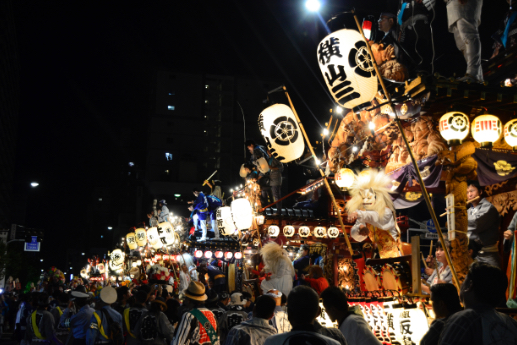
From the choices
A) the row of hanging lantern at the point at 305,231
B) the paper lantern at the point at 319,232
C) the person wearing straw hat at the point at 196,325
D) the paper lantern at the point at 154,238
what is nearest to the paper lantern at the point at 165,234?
the paper lantern at the point at 154,238

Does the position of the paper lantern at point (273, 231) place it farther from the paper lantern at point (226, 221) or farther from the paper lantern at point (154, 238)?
the paper lantern at point (154, 238)

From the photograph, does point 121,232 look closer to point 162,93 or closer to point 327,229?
point 162,93

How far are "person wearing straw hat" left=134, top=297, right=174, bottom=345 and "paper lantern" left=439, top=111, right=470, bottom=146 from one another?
7.04m

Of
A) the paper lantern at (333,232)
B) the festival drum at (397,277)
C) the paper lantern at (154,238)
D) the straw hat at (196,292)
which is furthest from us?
the paper lantern at (154,238)

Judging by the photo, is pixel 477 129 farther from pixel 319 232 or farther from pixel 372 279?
pixel 319 232

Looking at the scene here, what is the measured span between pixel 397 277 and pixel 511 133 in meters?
3.83

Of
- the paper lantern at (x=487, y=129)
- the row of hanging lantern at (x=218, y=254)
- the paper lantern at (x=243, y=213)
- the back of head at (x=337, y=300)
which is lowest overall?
the back of head at (x=337, y=300)

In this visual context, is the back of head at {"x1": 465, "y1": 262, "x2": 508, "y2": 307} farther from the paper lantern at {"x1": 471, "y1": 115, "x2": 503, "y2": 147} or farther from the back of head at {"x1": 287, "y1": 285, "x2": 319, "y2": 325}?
the paper lantern at {"x1": 471, "y1": 115, "x2": 503, "y2": 147}

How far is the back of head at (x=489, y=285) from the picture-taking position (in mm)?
3219

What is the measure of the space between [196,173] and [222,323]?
48.9 m

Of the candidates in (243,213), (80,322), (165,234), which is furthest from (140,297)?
(165,234)

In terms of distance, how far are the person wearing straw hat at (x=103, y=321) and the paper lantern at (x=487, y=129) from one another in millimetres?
8378

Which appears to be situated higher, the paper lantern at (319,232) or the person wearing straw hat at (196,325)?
the paper lantern at (319,232)

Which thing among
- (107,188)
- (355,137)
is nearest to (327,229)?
(355,137)
